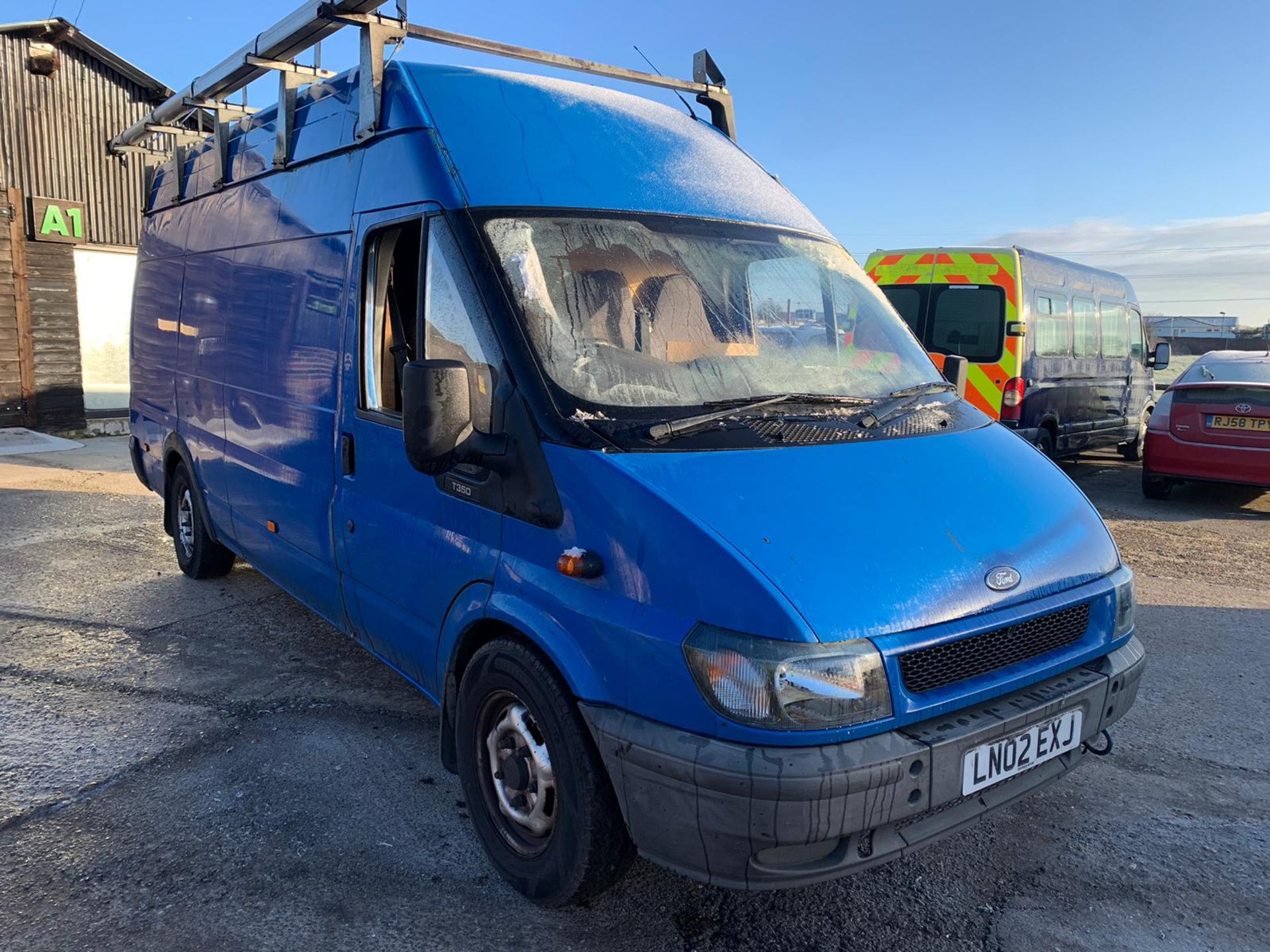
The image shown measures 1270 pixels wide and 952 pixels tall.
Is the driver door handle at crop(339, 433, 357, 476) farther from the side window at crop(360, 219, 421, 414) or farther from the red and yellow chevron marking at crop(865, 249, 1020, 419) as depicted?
the red and yellow chevron marking at crop(865, 249, 1020, 419)

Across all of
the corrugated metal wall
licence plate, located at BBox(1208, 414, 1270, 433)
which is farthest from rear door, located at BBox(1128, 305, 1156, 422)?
the corrugated metal wall

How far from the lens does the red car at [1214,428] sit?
8.81 m

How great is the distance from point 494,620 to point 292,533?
1.87 meters

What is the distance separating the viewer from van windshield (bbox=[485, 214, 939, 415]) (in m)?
2.92

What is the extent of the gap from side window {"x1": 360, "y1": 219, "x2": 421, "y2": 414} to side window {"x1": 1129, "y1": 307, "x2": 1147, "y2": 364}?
1160cm

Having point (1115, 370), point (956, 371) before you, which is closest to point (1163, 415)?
point (1115, 370)

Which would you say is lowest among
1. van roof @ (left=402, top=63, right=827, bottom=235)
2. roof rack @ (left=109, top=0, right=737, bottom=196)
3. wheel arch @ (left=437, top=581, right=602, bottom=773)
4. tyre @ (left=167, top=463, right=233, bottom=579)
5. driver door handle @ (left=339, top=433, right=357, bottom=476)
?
tyre @ (left=167, top=463, right=233, bottom=579)

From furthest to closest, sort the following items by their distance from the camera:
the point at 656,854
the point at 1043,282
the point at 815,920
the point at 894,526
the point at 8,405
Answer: the point at 8,405, the point at 1043,282, the point at 815,920, the point at 894,526, the point at 656,854

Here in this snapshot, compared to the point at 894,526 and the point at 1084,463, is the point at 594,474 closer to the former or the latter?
the point at 894,526

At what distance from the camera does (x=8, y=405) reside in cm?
1416

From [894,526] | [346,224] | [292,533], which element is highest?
[346,224]

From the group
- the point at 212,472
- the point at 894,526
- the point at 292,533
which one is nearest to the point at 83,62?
the point at 212,472

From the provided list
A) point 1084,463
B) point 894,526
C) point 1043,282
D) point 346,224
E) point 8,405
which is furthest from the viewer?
point 8,405

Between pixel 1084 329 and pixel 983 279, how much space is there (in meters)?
2.29
